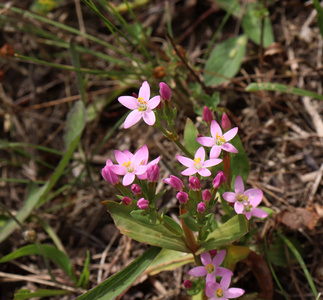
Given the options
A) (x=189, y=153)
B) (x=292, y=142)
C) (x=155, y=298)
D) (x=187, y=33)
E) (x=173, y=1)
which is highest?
(x=173, y=1)

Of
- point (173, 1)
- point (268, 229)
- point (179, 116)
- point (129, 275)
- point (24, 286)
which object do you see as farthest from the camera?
point (173, 1)

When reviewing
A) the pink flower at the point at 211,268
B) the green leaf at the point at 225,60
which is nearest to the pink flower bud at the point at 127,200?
the pink flower at the point at 211,268

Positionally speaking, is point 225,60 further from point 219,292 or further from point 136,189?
point 219,292

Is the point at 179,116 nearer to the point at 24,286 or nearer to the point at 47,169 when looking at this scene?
the point at 47,169

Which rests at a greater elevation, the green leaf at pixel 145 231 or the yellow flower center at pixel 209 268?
the green leaf at pixel 145 231

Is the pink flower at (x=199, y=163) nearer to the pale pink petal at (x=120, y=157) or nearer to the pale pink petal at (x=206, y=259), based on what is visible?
the pale pink petal at (x=120, y=157)

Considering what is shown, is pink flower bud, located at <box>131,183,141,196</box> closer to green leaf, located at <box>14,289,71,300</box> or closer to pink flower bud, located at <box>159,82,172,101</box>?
pink flower bud, located at <box>159,82,172,101</box>

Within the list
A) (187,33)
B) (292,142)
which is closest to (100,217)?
(292,142)
